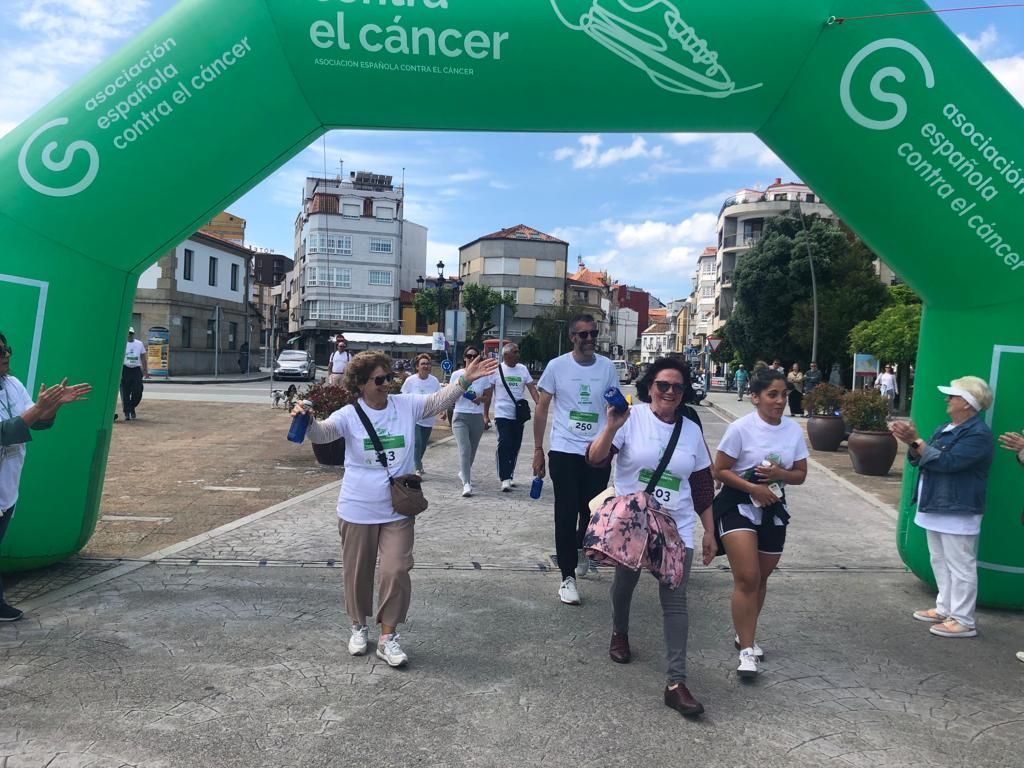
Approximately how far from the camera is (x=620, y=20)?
16.2ft

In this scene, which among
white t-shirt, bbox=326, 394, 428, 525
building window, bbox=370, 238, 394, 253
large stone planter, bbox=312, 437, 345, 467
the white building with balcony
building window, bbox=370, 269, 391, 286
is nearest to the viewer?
white t-shirt, bbox=326, 394, 428, 525

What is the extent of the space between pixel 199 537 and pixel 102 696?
3178mm

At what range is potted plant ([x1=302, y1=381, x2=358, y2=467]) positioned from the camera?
409 inches

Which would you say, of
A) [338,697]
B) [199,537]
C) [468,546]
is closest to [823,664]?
[338,697]

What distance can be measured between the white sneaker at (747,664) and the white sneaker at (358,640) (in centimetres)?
198

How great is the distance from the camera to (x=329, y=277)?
6875 centimetres

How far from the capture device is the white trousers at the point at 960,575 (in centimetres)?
493

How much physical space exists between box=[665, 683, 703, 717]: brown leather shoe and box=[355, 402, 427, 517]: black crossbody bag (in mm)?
1524

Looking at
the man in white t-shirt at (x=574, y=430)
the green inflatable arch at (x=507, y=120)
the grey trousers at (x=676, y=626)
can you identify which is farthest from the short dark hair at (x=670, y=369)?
the green inflatable arch at (x=507, y=120)

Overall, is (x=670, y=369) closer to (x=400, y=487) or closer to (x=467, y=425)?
(x=400, y=487)

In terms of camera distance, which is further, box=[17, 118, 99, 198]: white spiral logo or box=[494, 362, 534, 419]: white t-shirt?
box=[494, 362, 534, 419]: white t-shirt

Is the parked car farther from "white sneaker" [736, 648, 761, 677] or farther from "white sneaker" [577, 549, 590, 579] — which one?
"white sneaker" [736, 648, 761, 677]

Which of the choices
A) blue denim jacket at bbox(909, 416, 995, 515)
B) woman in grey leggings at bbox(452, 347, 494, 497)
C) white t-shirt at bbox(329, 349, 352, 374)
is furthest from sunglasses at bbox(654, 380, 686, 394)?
white t-shirt at bbox(329, 349, 352, 374)

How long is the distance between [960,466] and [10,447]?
5.44m
